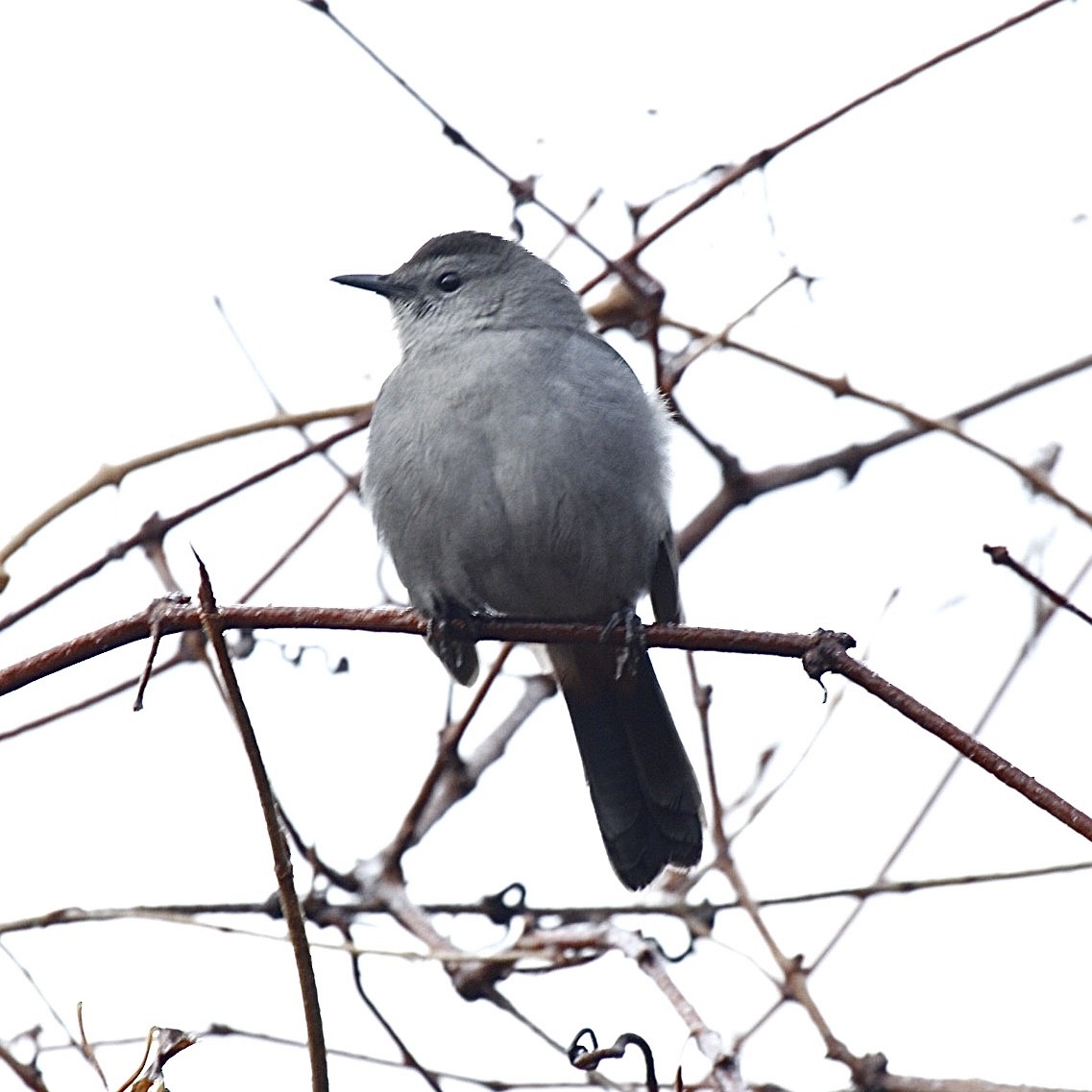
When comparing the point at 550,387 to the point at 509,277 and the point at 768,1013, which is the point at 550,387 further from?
the point at 768,1013

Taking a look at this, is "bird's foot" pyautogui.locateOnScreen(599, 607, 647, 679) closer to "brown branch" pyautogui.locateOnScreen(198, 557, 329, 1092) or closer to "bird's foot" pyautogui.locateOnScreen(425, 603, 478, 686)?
"bird's foot" pyautogui.locateOnScreen(425, 603, 478, 686)

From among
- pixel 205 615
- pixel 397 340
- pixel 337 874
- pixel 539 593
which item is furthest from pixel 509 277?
pixel 205 615

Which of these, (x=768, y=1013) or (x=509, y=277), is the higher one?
(x=509, y=277)

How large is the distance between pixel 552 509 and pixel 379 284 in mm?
1582

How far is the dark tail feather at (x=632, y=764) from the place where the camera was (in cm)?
505

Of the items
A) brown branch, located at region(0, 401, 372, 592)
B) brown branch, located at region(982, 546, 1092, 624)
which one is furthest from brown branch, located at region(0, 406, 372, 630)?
brown branch, located at region(982, 546, 1092, 624)

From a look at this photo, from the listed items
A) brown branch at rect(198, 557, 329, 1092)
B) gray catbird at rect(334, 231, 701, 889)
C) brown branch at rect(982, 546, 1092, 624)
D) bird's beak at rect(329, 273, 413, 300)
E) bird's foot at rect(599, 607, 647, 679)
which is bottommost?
brown branch at rect(198, 557, 329, 1092)

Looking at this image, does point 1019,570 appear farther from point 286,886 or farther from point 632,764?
point 632,764

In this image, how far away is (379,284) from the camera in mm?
5742

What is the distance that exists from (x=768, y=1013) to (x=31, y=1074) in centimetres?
194

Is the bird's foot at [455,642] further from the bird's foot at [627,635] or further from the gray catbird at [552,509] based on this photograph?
the bird's foot at [627,635]

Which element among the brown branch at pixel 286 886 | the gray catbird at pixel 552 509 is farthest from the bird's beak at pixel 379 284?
the brown branch at pixel 286 886

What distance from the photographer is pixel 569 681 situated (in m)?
5.27

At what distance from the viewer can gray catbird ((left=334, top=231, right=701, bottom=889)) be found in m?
4.62
